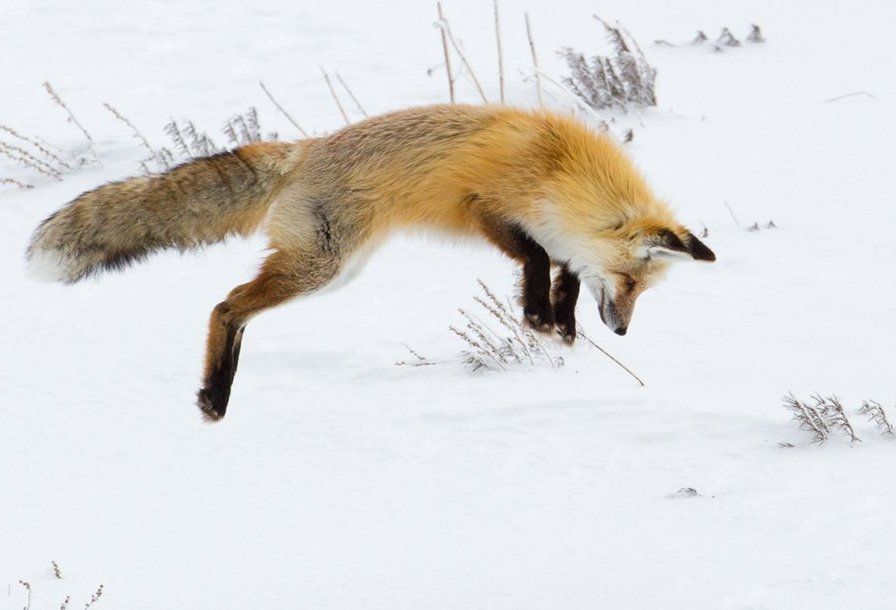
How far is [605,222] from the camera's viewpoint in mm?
4922

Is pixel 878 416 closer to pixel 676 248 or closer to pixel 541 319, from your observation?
pixel 676 248

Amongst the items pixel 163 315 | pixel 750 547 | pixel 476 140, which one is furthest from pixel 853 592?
pixel 163 315

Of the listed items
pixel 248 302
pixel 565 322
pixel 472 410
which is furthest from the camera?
pixel 472 410

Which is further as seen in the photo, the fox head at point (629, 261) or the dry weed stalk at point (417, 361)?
the dry weed stalk at point (417, 361)

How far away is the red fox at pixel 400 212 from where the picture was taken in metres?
4.88

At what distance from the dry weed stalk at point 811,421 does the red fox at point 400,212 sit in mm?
751

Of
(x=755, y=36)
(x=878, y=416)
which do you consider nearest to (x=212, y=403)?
(x=878, y=416)

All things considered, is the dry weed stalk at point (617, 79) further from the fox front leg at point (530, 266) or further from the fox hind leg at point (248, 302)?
the fox hind leg at point (248, 302)

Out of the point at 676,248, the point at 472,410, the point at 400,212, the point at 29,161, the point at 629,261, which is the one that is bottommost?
the point at 472,410

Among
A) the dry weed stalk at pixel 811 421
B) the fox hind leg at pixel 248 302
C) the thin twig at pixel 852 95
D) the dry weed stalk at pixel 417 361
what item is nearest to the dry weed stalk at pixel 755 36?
the thin twig at pixel 852 95

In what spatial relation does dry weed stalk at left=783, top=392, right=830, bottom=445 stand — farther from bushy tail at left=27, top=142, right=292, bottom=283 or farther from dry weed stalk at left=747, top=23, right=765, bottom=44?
dry weed stalk at left=747, top=23, right=765, bottom=44

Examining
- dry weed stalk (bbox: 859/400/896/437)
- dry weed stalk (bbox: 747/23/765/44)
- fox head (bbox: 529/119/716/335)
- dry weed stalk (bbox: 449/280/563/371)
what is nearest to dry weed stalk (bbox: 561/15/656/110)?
dry weed stalk (bbox: 747/23/765/44)

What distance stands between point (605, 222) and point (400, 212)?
2.64ft

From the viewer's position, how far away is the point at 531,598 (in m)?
4.18
